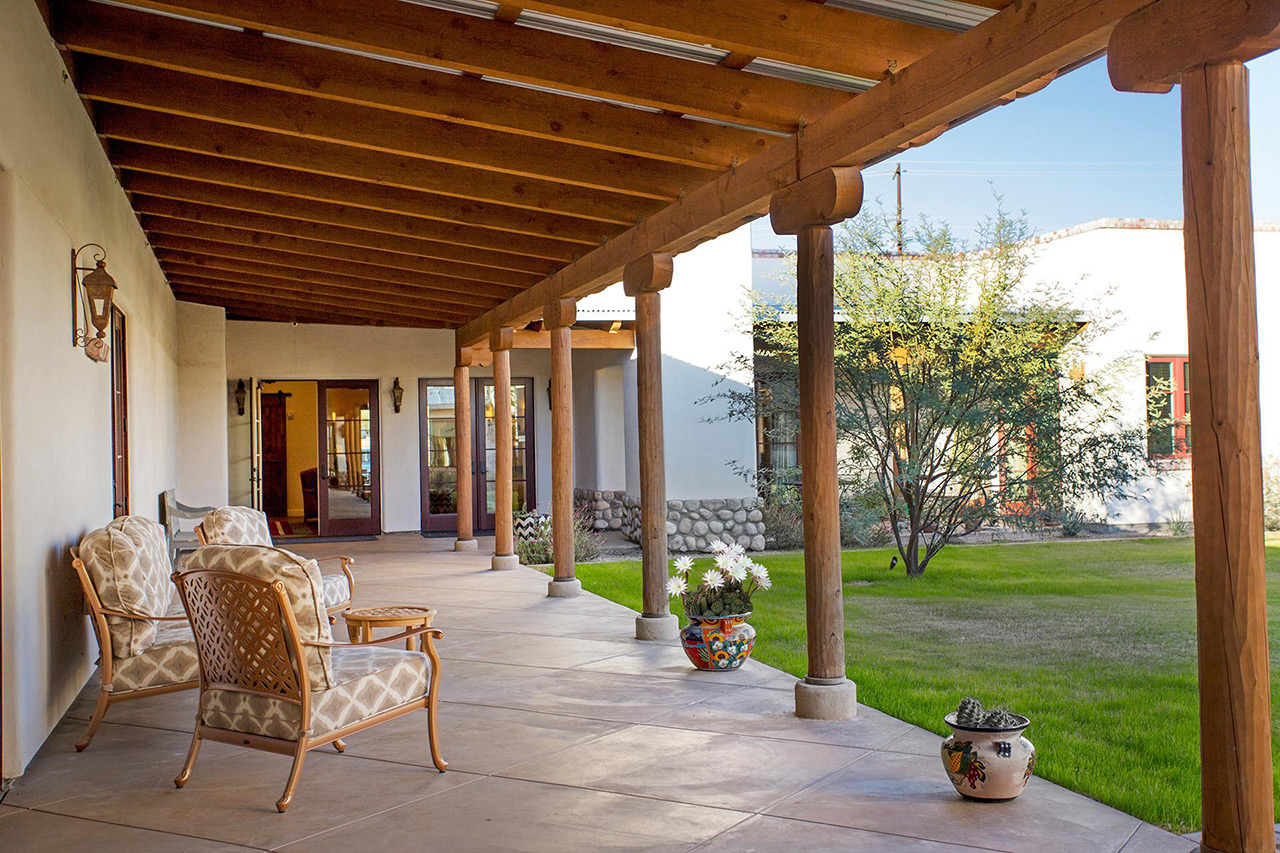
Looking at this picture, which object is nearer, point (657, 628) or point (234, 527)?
point (657, 628)

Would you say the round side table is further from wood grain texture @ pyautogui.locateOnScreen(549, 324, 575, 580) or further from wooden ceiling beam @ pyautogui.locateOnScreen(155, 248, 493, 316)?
wooden ceiling beam @ pyautogui.locateOnScreen(155, 248, 493, 316)

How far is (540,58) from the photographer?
16.2ft

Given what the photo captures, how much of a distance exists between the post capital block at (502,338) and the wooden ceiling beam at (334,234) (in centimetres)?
187

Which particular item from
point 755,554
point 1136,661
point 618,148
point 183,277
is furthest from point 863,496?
point 183,277

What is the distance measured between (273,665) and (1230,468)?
3.24m

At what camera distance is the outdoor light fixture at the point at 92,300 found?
18.1 feet

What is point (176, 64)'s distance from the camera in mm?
5223

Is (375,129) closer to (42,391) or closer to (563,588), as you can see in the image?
(42,391)

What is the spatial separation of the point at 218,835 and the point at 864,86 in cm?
394

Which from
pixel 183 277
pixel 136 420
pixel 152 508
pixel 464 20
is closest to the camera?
pixel 464 20

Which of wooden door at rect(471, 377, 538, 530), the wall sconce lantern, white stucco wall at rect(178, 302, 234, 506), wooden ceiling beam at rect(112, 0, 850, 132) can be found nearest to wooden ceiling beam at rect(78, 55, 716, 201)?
wooden ceiling beam at rect(112, 0, 850, 132)

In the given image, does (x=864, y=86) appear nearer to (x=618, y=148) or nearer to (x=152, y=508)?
(x=618, y=148)

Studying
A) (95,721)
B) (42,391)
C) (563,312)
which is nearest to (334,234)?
(563,312)

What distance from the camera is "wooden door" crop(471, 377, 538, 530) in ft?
52.1
